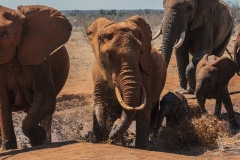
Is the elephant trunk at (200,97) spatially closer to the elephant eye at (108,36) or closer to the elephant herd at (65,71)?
the elephant herd at (65,71)

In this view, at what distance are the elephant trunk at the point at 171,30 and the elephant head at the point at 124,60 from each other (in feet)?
12.6

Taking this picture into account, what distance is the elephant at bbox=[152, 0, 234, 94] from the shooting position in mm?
11000

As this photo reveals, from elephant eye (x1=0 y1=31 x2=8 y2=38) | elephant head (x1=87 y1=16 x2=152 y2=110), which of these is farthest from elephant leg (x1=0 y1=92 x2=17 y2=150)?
elephant head (x1=87 y1=16 x2=152 y2=110)

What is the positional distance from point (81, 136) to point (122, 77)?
1.99 m

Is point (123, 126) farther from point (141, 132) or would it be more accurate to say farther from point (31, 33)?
point (31, 33)

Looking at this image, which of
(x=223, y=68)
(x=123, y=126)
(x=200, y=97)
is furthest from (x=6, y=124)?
(x=223, y=68)

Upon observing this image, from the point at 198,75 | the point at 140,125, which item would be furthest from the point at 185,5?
the point at 140,125

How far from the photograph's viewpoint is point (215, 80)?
31.4 feet

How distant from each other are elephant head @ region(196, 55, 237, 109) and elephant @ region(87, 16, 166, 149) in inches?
66.8

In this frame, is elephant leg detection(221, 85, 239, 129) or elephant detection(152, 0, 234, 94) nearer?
elephant leg detection(221, 85, 239, 129)

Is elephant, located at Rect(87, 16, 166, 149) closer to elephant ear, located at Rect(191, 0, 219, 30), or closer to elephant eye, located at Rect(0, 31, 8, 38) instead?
elephant eye, located at Rect(0, 31, 8, 38)

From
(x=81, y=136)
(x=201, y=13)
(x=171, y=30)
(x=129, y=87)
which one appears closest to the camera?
(x=129, y=87)

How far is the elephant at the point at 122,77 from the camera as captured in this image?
6.58 metres

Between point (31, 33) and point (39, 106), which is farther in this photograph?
point (31, 33)
